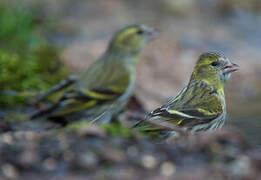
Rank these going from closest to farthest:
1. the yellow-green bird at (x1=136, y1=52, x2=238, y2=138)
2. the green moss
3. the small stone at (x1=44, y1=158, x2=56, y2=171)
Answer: the small stone at (x1=44, y1=158, x2=56, y2=171), the yellow-green bird at (x1=136, y1=52, x2=238, y2=138), the green moss

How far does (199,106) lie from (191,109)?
0.44 feet

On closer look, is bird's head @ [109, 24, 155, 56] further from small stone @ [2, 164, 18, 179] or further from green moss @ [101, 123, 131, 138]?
small stone @ [2, 164, 18, 179]

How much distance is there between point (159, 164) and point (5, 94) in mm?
2827

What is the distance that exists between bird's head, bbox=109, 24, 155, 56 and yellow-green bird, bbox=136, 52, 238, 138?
4.72ft

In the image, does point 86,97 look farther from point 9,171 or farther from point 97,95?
point 9,171

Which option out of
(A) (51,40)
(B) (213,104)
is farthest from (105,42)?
(B) (213,104)

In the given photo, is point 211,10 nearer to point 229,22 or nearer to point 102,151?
point 229,22

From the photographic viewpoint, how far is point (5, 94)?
20.5 ft

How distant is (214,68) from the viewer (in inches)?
182

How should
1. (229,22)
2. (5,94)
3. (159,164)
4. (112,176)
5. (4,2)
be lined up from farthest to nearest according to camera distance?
1. (229,22)
2. (4,2)
3. (5,94)
4. (159,164)
5. (112,176)

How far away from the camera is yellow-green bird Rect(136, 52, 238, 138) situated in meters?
4.09

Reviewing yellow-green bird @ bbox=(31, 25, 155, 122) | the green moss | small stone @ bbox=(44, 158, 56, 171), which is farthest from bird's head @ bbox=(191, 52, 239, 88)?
small stone @ bbox=(44, 158, 56, 171)

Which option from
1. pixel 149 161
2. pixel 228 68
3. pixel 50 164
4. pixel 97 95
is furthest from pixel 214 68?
pixel 50 164

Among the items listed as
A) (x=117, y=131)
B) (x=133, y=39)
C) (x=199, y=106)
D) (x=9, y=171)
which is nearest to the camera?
(x=9, y=171)
